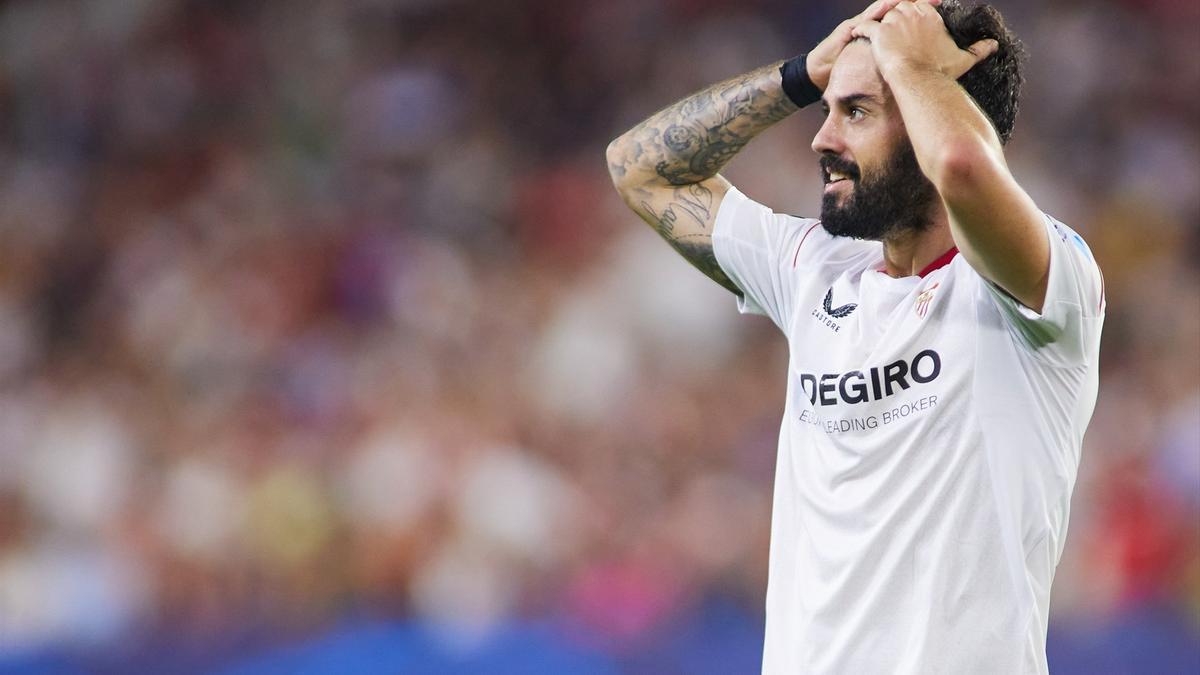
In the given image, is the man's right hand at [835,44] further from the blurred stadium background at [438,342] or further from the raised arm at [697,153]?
the blurred stadium background at [438,342]

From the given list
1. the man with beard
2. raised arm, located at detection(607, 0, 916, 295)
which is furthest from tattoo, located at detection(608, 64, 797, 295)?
the man with beard

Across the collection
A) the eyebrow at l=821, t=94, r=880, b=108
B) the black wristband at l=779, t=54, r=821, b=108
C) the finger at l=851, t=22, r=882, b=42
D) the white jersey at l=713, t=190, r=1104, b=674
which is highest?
the black wristband at l=779, t=54, r=821, b=108

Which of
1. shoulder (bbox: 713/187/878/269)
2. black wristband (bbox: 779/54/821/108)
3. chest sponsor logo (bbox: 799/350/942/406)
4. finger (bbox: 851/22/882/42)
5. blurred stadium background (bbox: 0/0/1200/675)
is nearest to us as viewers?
chest sponsor logo (bbox: 799/350/942/406)

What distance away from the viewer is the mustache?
3.04 m

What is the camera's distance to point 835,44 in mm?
3256

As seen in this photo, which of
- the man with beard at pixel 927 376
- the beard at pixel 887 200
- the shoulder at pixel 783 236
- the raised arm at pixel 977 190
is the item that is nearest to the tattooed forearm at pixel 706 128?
the shoulder at pixel 783 236

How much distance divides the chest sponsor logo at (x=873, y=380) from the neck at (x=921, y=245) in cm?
26

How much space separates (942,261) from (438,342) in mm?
6024

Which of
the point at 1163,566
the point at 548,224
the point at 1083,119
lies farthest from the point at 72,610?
the point at 1083,119

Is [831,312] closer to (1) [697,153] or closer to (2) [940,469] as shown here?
(2) [940,469]

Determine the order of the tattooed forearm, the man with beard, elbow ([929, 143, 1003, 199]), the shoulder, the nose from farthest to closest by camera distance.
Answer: the tattooed forearm
the shoulder
the nose
the man with beard
elbow ([929, 143, 1003, 199])

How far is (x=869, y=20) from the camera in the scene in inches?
120

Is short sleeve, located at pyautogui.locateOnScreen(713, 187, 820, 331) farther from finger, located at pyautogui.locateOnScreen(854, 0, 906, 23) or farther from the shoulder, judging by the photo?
finger, located at pyautogui.locateOnScreen(854, 0, 906, 23)

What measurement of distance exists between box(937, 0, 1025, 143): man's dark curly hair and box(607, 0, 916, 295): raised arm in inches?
23.3
